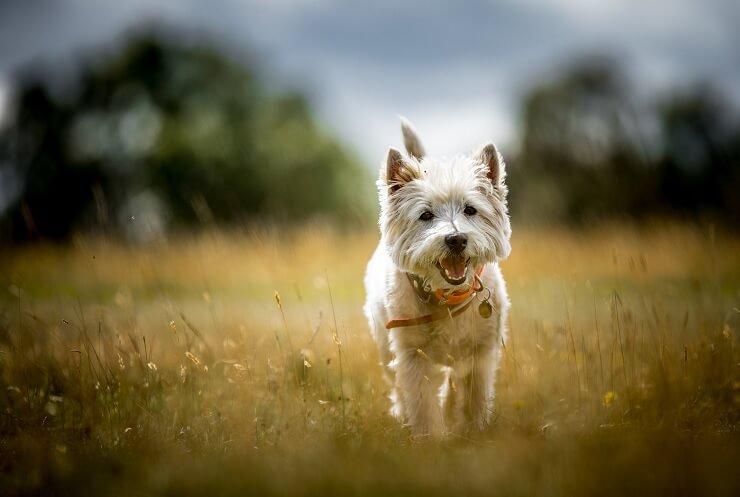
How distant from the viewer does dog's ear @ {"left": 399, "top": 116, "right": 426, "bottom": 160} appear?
5.17 meters

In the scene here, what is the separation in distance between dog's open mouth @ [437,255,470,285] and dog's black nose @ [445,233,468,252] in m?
0.10

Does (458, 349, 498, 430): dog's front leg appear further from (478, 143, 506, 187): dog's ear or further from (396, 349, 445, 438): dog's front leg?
(478, 143, 506, 187): dog's ear

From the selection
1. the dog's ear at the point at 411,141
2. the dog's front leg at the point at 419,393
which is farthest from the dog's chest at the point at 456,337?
the dog's ear at the point at 411,141

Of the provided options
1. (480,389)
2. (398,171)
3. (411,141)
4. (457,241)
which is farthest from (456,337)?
(411,141)

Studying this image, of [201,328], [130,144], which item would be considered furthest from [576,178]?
[201,328]

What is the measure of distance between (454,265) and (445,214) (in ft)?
1.28

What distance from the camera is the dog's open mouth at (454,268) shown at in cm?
389

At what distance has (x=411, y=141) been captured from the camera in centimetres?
523

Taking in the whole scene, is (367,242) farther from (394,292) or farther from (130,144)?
(130,144)

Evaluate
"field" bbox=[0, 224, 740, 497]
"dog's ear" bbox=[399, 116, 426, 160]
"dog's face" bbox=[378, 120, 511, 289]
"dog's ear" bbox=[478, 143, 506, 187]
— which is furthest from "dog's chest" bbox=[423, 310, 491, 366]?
"dog's ear" bbox=[399, 116, 426, 160]

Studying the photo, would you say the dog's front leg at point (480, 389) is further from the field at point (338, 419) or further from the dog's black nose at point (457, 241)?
the dog's black nose at point (457, 241)

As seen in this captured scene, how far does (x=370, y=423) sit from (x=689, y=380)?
2260 millimetres

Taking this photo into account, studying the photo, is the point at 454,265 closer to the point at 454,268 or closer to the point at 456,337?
the point at 454,268

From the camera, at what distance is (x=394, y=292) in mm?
4238
